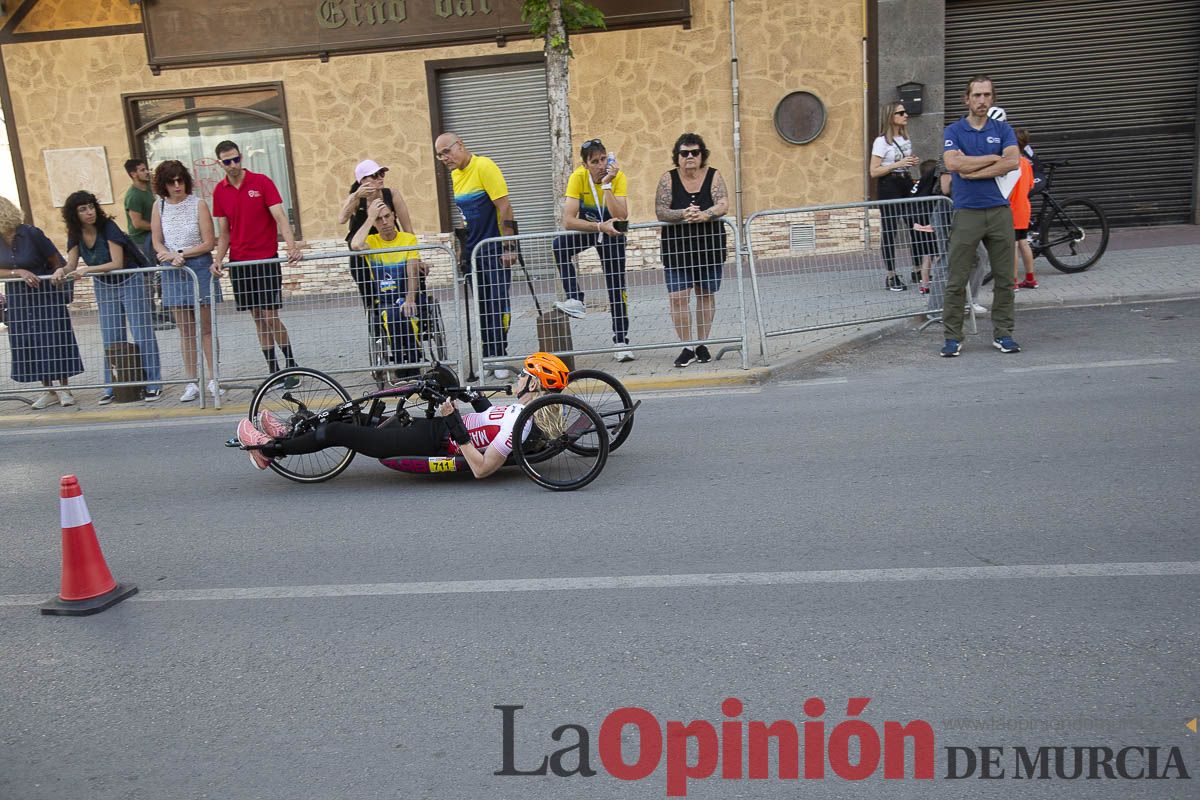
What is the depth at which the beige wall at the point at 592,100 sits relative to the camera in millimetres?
14969

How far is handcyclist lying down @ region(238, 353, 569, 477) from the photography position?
6.30m

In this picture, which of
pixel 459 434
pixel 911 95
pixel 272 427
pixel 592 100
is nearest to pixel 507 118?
pixel 592 100

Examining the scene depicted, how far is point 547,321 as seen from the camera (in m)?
9.36

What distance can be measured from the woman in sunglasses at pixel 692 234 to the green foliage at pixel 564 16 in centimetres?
432

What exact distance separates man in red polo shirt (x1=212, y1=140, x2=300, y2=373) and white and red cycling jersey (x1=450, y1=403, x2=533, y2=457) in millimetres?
3712

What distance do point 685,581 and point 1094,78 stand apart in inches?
519

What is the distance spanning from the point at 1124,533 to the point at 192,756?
160 inches

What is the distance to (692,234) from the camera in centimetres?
920

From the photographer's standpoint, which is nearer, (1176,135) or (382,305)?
(382,305)

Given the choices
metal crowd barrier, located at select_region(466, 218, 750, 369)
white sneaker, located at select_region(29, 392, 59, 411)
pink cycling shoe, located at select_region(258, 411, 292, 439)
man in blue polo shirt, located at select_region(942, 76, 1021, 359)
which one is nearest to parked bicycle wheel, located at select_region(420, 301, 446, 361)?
metal crowd barrier, located at select_region(466, 218, 750, 369)

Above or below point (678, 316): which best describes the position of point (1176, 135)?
above

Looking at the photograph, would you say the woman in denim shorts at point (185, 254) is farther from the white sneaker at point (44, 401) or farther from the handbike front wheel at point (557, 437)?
the handbike front wheel at point (557, 437)

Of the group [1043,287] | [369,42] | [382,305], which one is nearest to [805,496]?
[382,305]

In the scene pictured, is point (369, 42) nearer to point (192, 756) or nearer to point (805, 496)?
point (805, 496)
